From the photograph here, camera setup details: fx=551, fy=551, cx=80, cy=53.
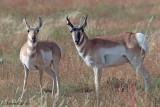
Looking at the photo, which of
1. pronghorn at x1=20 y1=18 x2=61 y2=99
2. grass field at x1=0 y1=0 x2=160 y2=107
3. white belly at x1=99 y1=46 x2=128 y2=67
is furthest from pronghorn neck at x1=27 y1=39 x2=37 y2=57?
white belly at x1=99 y1=46 x2=128 y2=67

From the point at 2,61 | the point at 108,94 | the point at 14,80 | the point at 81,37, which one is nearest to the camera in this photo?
the point at 108,94

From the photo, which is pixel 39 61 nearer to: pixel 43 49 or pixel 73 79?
pixel 43 49

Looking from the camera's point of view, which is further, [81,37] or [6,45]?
[6,45]

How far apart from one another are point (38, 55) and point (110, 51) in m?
1.26

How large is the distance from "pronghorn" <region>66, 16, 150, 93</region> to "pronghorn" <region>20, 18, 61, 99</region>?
0.60 meters

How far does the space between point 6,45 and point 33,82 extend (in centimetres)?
444

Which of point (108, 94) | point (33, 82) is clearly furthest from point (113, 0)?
point (108, 94)

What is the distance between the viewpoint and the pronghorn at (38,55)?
31.2 ft

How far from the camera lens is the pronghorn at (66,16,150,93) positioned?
944cm

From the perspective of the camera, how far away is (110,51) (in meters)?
9.55

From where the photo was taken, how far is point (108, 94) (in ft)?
27.3

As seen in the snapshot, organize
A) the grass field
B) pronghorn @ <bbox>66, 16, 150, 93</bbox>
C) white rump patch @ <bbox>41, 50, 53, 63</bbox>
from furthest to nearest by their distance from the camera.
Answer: white rump patch @ <bbox>41, 50, 53, 63</bbox>, pronghorn @ <bbox>66, 16, 150, 93</bbox>, the grass field

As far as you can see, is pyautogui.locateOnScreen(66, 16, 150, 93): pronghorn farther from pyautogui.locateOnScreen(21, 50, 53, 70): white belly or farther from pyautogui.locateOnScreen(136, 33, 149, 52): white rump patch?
pyautogui.locateOnScreen(21, 50, 53, 70): white belly

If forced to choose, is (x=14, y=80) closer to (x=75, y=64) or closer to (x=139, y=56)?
(x=75, y=64)
